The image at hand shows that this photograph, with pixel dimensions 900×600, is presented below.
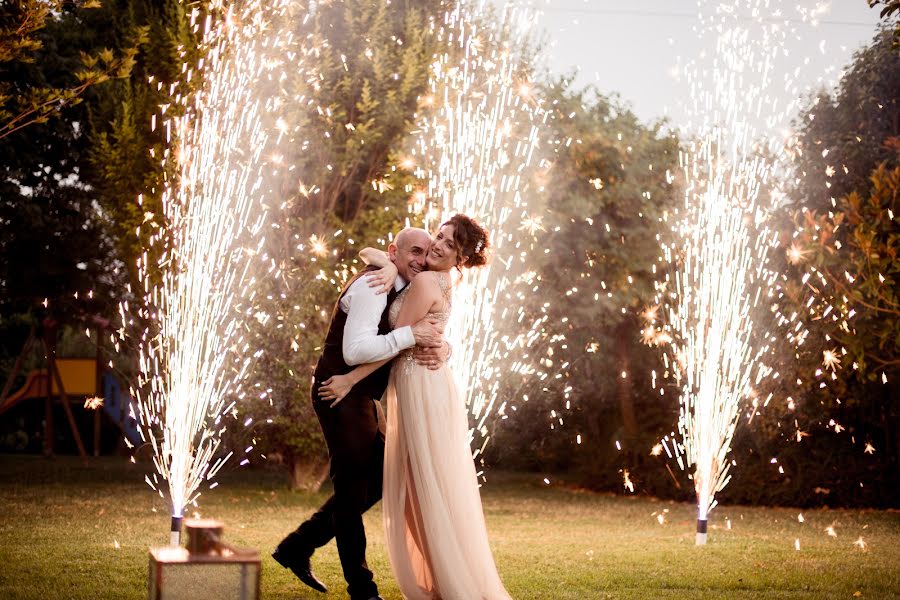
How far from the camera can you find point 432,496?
5.99 m

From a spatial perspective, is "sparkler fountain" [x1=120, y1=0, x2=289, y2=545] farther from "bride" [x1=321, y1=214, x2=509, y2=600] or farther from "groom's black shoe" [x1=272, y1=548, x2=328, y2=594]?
"bride" [x1=321, y1=214, x2=509, y2=600]

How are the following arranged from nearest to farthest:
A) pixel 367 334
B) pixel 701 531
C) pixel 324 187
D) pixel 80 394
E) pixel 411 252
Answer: pixel 367 334
pixel 411 252
pixel 701 531
pixel 324 187
pixel 80 394

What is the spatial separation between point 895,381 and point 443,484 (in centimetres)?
954

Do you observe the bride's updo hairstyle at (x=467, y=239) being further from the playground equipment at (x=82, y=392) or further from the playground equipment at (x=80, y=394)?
the playground equipment at (x=82, y=392)

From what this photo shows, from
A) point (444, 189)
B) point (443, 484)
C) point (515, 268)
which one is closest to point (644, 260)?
point (515, 268)

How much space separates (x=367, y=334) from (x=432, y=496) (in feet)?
2.90

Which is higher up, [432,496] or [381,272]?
[381,272]

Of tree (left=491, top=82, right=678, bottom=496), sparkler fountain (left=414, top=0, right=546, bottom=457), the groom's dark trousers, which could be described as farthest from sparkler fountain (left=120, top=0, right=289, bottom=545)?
the groom's dark trousers

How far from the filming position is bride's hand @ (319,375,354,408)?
603cm

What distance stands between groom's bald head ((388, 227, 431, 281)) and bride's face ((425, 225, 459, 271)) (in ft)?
0.24

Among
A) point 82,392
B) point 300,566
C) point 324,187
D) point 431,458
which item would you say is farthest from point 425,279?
point 82,392

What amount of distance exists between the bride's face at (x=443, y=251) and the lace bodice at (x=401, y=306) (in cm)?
6

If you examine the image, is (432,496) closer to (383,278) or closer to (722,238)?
(383,278)

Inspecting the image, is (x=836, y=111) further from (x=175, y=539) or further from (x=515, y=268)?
(x=175, y=539)
